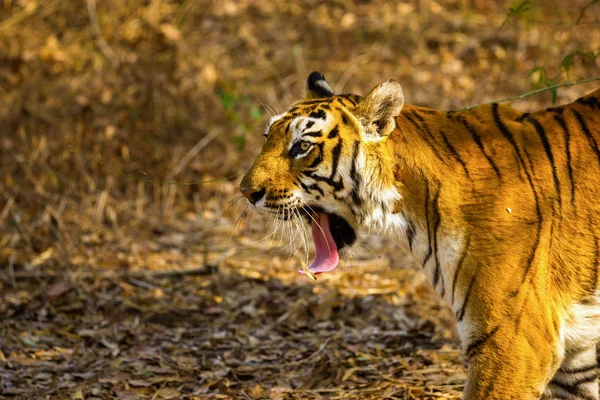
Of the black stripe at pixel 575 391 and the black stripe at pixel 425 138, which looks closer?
the black stripe at pixel 425 138

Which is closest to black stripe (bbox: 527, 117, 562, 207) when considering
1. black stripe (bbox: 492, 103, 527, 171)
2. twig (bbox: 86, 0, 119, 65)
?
black stripe (bbox: 492, 103, 527, 171)

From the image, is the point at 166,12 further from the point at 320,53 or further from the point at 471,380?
the point at 471,380

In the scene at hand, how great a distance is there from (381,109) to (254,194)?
0.65 m

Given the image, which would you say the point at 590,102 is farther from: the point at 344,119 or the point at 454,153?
the point at 344,119

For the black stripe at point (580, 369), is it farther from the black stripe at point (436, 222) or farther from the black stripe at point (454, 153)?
the black stripe at point (454, 153)

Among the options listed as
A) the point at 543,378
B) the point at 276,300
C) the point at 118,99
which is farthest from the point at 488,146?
the point at 118,99

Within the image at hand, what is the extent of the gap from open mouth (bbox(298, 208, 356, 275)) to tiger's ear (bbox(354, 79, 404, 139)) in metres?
0.43

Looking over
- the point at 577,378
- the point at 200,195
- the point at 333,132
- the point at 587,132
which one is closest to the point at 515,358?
the point at 577,378

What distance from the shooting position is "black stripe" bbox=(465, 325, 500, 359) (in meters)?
3.08

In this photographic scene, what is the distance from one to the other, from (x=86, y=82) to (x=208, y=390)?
482 centimetres

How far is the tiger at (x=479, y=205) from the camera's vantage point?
10.2 feet

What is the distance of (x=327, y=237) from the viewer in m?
3.55

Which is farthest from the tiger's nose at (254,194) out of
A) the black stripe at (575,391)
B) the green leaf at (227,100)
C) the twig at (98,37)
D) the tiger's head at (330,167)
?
the twig at (98,37)

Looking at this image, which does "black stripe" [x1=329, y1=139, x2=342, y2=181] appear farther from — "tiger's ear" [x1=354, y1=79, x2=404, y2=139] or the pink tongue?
the pink tongue
